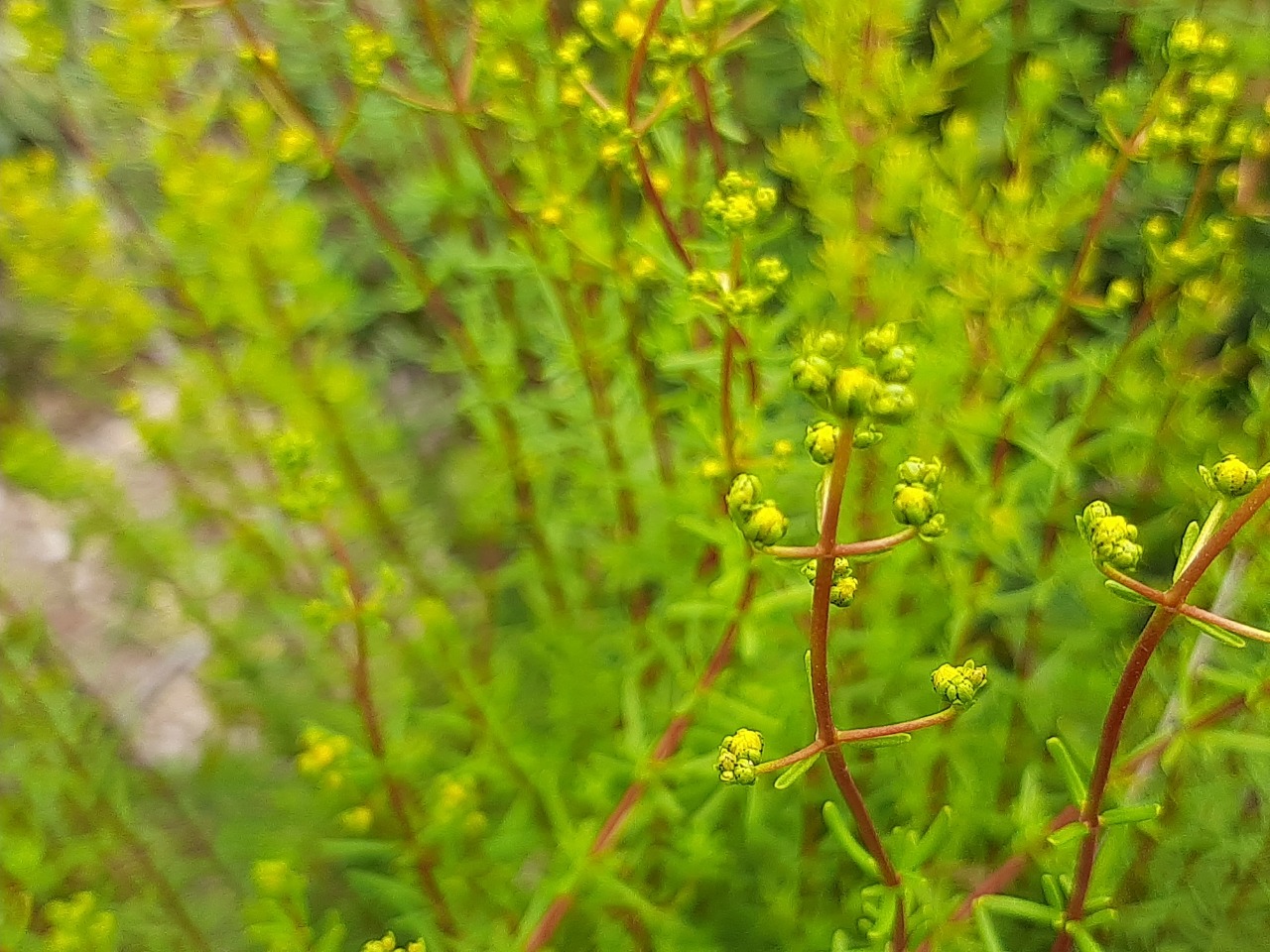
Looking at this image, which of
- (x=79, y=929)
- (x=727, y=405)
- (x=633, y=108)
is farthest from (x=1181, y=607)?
(x=79, y=929)

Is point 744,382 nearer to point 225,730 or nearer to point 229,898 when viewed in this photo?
point 229,898

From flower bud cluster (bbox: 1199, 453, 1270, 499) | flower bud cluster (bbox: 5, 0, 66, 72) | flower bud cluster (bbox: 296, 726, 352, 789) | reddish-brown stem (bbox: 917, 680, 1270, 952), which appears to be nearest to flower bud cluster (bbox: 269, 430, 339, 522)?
flower bud cluster (bbox: 296, 726, 352, 789)

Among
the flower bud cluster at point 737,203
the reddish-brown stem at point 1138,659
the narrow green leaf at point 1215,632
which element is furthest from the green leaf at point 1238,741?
the flower bud cluster at point 737,203

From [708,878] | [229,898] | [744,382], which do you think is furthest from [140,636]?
[744,382]

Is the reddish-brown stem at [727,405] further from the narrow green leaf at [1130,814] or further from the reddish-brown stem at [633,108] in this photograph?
the narrow green leaf at [1130,814]

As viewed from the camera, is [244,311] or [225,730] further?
[225,730]

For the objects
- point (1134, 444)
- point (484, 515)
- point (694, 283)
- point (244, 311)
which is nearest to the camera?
point (694, 283)
